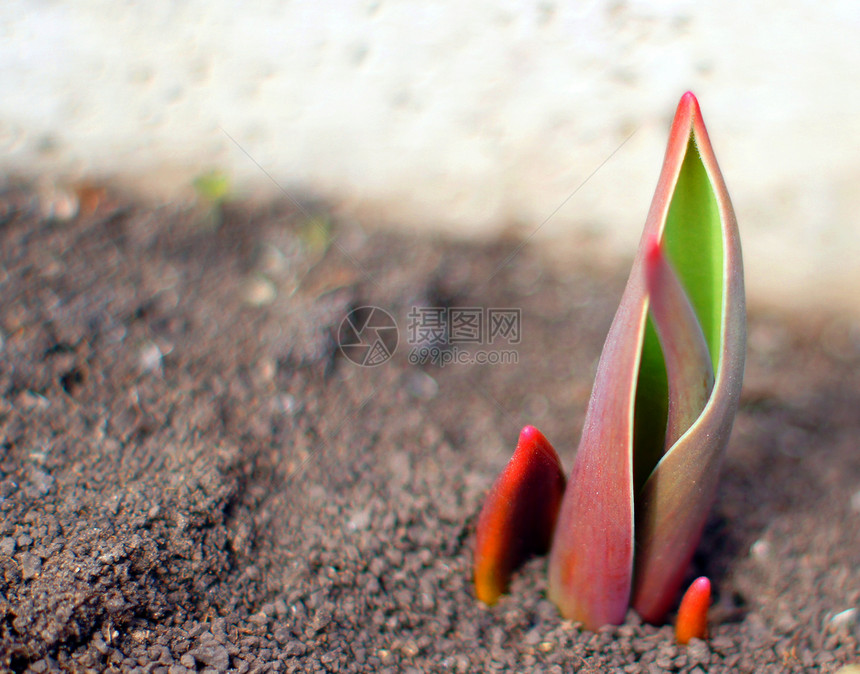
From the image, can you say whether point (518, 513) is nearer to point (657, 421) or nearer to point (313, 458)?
point (657, 421)

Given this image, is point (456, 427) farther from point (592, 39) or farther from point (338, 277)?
point (592, 39)

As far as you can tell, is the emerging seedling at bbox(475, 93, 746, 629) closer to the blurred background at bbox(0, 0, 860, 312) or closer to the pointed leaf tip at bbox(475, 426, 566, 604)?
the pointed leaf tip at bbox(475, 426, 566, 604)

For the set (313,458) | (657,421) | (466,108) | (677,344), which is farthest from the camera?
(466,108)

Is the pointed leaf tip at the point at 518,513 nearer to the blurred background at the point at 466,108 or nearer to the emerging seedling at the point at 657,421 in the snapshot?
the emerging seedling at the point at 657,421

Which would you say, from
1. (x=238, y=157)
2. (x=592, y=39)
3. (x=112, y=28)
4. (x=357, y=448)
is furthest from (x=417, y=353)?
(x=112, y=28)

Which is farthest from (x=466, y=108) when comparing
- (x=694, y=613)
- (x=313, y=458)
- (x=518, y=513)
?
(x=694, y=613)

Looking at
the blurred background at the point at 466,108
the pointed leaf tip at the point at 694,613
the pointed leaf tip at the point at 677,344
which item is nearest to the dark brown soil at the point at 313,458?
the pointed leaf tip at the point at 694,613

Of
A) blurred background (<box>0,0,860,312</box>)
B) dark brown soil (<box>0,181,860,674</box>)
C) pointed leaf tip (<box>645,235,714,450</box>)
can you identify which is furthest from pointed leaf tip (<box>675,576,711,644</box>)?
blurred background (<box>0,0,860,312</box>)
